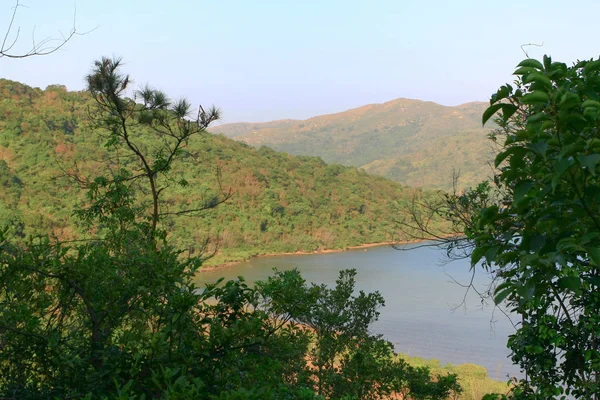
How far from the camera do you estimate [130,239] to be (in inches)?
132

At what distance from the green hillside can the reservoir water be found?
9.45 ft

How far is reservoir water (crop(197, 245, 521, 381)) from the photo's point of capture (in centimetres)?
1197

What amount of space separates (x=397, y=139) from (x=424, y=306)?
3101 inches

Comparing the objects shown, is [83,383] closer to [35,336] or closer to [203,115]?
[35,336]

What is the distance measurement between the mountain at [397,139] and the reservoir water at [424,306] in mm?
29625

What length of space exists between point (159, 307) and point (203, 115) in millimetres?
2515

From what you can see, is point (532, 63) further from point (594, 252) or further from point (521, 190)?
point (594, 252)

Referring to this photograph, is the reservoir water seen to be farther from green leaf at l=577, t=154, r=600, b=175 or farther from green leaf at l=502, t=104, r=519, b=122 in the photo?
green leaf at l=577, t=154, r=600, b=175

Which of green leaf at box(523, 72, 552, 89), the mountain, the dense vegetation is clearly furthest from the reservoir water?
the mountain

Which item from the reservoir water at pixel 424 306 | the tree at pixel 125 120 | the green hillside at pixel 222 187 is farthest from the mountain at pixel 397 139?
the tree at pixel 125 120

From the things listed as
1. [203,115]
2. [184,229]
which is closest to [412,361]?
[203,115]

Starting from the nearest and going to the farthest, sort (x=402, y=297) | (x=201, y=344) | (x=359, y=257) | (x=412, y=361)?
(x=201, y=344), (x=412, y=361), (x=402, y=297), (x=359, y=257)

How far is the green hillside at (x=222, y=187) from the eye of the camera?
69.6ft

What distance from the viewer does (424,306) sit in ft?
52.6
